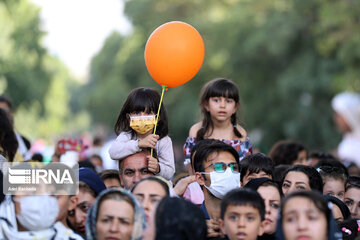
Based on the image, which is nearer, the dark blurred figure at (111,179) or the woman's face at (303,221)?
the woman's face at (303,221)

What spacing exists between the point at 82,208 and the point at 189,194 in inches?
70.7

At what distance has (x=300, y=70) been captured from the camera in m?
25.5

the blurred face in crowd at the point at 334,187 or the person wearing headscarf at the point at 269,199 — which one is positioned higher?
the blurred face in crowd at the point at 334,187

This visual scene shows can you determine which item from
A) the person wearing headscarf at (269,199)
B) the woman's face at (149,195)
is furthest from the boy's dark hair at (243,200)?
the woman's face at (149,195)

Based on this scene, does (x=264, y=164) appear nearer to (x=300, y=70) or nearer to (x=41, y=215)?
(x=41, y=215)

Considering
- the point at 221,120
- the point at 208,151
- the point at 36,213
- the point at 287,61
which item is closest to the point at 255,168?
the point at 208,151

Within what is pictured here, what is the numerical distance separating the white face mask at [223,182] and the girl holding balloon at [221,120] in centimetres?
154

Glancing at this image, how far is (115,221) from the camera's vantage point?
16.6ft

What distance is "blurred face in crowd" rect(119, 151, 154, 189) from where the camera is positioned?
6.57 meters

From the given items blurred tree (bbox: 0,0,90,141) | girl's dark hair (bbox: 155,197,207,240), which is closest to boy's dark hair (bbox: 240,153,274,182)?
girl's dark hair (bbox: 155,197,207,240)

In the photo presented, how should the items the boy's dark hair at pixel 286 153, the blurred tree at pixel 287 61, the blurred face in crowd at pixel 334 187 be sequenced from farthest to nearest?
the blurred tree at pixel 287 61, the boy's dark hair at pixel 286 153, the blurred face in crowd at pixel 334 187

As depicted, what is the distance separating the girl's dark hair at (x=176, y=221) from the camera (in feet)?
16.3

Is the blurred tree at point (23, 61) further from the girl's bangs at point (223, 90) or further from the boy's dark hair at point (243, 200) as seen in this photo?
the boy's dark hair at point (243, 200)

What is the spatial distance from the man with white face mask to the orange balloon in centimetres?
115
